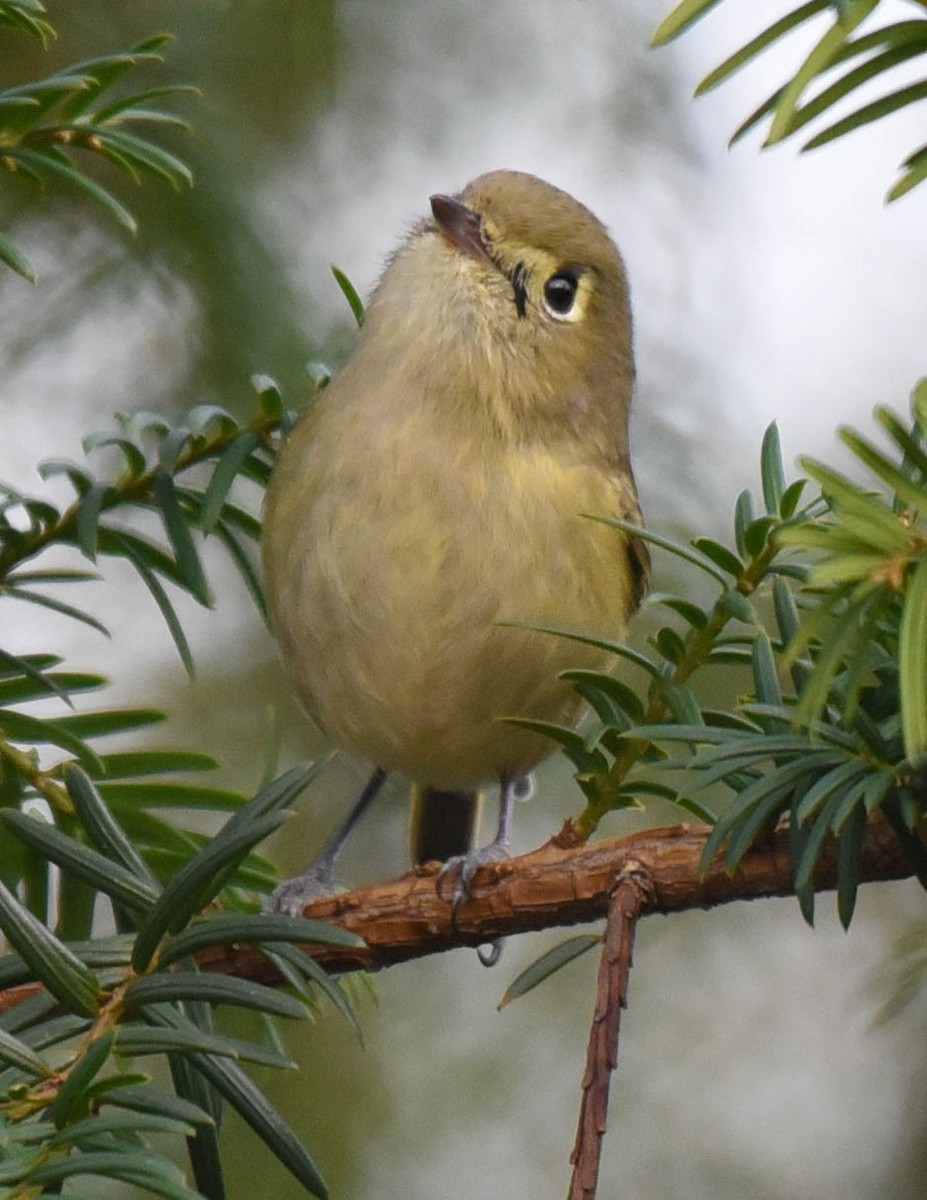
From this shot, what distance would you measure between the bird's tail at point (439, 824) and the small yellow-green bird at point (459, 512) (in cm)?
38

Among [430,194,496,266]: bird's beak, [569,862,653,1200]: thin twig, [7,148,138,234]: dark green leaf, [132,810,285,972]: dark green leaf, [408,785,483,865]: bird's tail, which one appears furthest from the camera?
[408,785,483,865]: bird's tail

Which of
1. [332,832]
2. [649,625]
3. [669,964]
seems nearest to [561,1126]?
[669,964]

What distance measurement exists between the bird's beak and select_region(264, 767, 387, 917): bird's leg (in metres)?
0.77

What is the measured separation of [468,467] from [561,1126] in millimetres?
1278

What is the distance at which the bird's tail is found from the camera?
2.68 m

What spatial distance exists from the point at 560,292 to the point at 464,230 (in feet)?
0.61

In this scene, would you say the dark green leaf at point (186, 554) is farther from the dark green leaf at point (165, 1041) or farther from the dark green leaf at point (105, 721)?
the dark green leaf at point (165, 1041)

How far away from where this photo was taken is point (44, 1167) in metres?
0.84

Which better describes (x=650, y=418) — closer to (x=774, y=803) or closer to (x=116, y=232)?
(x=116, y=232)

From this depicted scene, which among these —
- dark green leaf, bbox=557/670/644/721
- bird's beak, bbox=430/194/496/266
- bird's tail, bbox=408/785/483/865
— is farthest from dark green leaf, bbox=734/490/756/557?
bird's tail, bbox=408/785/483/865

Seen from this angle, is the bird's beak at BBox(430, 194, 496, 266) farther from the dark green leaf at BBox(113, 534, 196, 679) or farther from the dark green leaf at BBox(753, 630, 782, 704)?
the dark green leaf at BBox(753, 630, 782, 704)

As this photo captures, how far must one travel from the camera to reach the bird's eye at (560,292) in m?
2.27

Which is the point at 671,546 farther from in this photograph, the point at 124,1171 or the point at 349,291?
the point at 349,291

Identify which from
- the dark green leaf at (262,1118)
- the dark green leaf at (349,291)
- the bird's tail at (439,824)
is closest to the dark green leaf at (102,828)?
the dark green leaf at (262,1118)
